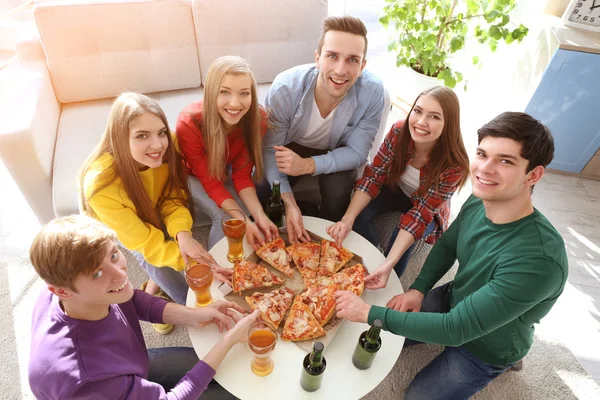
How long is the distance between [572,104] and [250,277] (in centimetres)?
313

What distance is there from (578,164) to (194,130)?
3.44 metres

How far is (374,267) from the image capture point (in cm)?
168

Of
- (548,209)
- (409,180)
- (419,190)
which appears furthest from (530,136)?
(548,209)

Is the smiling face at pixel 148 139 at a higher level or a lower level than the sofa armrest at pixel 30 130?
higher

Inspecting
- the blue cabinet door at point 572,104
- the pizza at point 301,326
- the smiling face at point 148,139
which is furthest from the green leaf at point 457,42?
the pizza at point 301,326

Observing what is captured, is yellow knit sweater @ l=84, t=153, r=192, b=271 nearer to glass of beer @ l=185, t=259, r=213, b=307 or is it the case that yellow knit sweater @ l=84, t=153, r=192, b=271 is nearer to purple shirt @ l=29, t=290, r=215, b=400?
glass of beer @ l=185, t=259, r=213, b=307

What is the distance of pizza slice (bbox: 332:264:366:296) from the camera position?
1526 millimetres

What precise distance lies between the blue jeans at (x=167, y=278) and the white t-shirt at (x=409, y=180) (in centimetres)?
135

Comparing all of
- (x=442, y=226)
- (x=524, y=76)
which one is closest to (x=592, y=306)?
(x=442, y=226)

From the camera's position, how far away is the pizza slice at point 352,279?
5.01 feet

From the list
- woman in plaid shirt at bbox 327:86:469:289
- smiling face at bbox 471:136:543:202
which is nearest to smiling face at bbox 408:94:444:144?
woman in plaid shirt at bbox 327:86:469:289

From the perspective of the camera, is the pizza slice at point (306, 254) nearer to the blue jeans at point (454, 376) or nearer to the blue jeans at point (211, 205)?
the blue jeans at point (211, 205)

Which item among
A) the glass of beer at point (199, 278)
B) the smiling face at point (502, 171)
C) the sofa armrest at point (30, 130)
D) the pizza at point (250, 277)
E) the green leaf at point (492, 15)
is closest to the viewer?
the smiling face at point (502, 171)

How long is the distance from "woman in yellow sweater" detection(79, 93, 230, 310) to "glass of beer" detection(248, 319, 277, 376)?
1.07 feet
